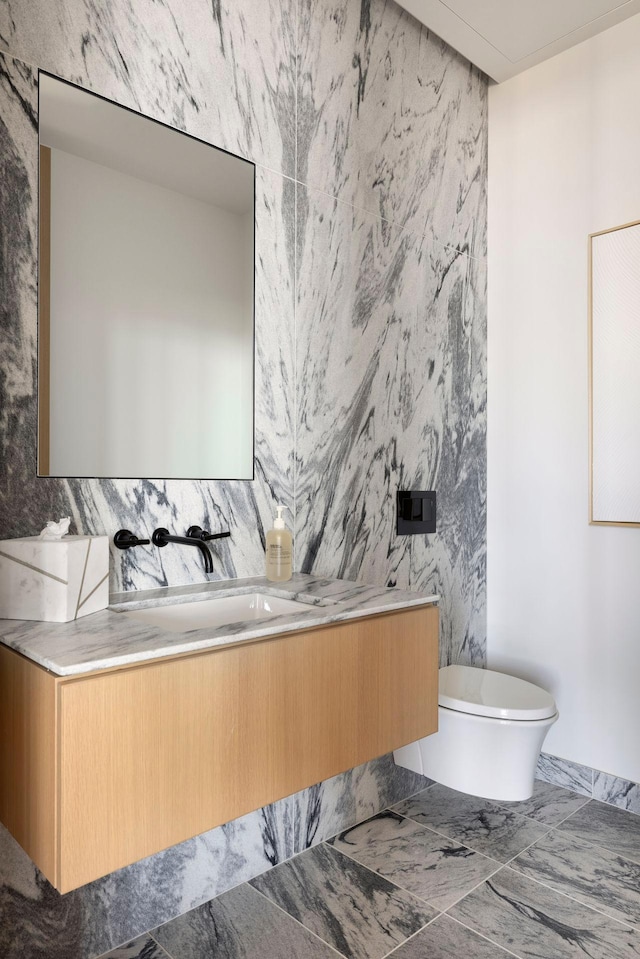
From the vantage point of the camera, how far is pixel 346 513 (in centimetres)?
200

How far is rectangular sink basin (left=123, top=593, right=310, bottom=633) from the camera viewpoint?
4.51 feet

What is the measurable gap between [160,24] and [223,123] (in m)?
0.25

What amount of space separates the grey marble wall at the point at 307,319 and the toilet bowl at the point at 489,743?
0.27 m

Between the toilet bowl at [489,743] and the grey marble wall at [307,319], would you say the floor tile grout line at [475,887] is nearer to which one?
the toilet bowl at [489,743]

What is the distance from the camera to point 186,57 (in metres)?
1.57

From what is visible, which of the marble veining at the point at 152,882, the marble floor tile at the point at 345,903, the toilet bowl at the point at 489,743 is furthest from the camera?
the toilet bowl at the point at 489,743

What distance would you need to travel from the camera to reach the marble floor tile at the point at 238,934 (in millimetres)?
1457

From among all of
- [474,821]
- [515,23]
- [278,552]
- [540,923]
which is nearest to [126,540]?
[278,552]

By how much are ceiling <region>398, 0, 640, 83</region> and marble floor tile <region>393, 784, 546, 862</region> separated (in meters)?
2.64

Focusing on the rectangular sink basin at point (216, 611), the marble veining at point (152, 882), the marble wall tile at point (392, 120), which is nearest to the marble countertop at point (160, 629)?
the rectangular sink basin at point (216, 611)

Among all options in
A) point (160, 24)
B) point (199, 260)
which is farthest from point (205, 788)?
point (160, 24)

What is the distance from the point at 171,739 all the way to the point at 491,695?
4.35 feet

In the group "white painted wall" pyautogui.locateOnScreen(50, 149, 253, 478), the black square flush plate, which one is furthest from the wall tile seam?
the black square flush plate

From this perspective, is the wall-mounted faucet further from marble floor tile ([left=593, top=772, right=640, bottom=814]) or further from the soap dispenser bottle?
marble floor tile ([left=593, top=772, right=640, bottom=814])
